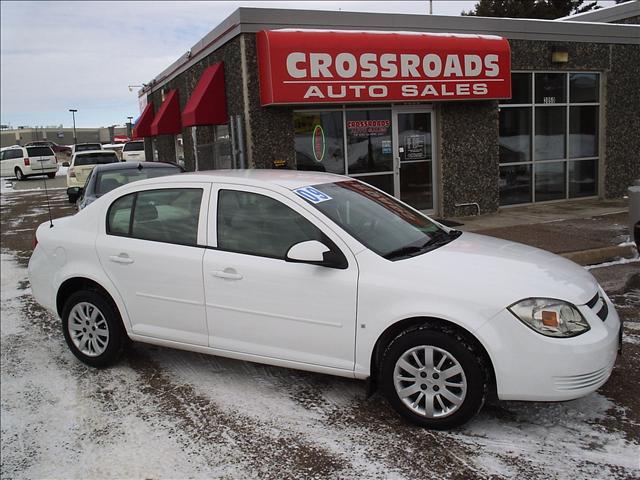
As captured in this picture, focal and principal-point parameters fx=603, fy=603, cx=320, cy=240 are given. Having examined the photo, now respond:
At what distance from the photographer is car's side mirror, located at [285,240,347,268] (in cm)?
370

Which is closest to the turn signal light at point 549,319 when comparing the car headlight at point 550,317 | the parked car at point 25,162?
the car headlight at point 550,317

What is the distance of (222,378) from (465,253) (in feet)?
6.66

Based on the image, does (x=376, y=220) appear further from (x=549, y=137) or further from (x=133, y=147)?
(x=133, y=147)

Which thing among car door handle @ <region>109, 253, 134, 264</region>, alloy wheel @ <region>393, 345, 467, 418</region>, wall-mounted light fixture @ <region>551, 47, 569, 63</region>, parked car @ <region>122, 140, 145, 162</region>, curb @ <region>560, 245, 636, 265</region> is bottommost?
curb @ <region>560, 245, 636, 265</region>

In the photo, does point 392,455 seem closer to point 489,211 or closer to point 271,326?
point 271,326

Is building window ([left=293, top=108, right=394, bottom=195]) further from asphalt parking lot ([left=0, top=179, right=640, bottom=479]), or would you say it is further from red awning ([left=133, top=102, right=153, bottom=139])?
red awning ([left=133, top=102, right=153, bottom=139])

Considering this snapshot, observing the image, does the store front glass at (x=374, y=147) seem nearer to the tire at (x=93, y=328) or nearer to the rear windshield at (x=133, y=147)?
the tire at (x=93, y=328)

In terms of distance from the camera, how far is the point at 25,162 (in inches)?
1254

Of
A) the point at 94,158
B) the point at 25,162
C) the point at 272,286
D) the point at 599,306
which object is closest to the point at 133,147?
the point at 25,162

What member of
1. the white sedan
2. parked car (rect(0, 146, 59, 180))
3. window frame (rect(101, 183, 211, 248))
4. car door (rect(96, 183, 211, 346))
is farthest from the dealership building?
parked car (rect(0, 146, 59, 180))

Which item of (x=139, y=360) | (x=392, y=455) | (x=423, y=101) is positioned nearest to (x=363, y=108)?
(x=423, y=101)

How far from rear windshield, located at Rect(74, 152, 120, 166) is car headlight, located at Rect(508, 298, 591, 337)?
18.3 meters

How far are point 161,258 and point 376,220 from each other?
158 cm

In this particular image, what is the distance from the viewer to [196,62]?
1321 centimetres
